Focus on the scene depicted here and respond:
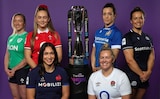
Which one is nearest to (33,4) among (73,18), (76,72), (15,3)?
(15,3)

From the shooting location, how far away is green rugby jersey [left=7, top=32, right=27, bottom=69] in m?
2.74

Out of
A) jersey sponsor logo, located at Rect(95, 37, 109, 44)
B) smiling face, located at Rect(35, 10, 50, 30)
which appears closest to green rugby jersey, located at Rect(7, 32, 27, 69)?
smiling face, located at Rect(35, 10, 50, 30)

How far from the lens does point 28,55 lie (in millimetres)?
2604

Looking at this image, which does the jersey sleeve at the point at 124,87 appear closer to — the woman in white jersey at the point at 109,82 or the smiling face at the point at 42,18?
the woman in white jersey at the point at 109,82

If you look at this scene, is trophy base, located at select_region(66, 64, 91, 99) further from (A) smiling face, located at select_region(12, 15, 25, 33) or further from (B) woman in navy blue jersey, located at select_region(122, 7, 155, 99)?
(A) smiling face, located at select_region(12, 15, 25, 33)

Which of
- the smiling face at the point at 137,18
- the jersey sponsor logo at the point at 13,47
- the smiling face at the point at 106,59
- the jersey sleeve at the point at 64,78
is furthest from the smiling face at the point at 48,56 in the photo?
the smiling face at the point at 137,18

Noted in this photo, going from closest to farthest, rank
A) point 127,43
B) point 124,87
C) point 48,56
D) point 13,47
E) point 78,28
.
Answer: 1. point 124,87
2. point 48,56
3. point 127,43
4. point 78,28
5. point 13,47

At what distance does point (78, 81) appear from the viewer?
256cm

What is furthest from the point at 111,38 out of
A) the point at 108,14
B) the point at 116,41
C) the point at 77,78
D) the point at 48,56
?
the point at 48,56

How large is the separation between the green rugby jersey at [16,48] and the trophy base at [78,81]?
0.52 m

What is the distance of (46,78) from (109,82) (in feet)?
1.61

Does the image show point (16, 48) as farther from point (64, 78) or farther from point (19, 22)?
point (64, 78)
